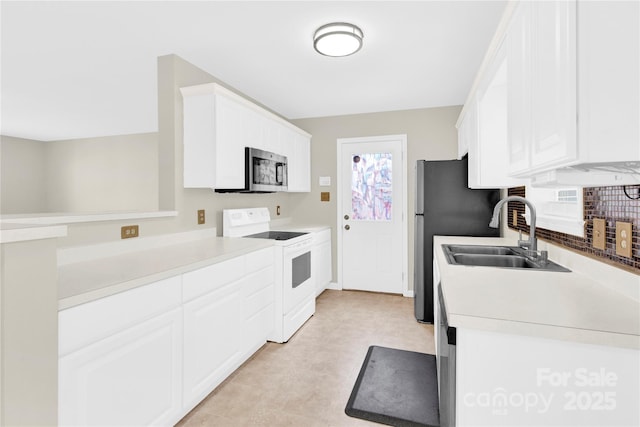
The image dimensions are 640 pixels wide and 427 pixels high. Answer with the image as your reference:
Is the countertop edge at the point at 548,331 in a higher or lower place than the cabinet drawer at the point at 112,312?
higher

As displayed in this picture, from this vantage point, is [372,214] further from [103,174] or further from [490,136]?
[103,174]

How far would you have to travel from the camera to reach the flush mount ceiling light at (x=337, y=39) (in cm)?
210

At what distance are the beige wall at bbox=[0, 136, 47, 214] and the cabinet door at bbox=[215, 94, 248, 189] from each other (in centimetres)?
553

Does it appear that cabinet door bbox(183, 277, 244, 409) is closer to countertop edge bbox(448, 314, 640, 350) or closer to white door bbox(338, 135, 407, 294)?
countertop edge bbox(448, 314, 640, 350)

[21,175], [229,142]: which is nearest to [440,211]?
[229,142]

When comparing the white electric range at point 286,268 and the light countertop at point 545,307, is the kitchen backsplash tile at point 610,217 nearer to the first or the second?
the light countertop at point 545,307

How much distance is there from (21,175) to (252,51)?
600cm

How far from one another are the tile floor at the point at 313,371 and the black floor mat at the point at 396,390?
0.23ft

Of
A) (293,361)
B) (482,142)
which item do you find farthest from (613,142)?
(293,361)

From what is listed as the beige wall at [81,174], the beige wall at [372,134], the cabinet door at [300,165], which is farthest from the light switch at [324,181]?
the beige wall at [81,174]

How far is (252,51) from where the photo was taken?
2.47 metres

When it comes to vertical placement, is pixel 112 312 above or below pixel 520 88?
below

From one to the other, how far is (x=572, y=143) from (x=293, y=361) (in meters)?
2.24

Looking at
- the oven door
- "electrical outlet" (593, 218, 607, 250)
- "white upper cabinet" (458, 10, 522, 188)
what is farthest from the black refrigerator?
"electrical outlet" (593, 218, 607, 250)
